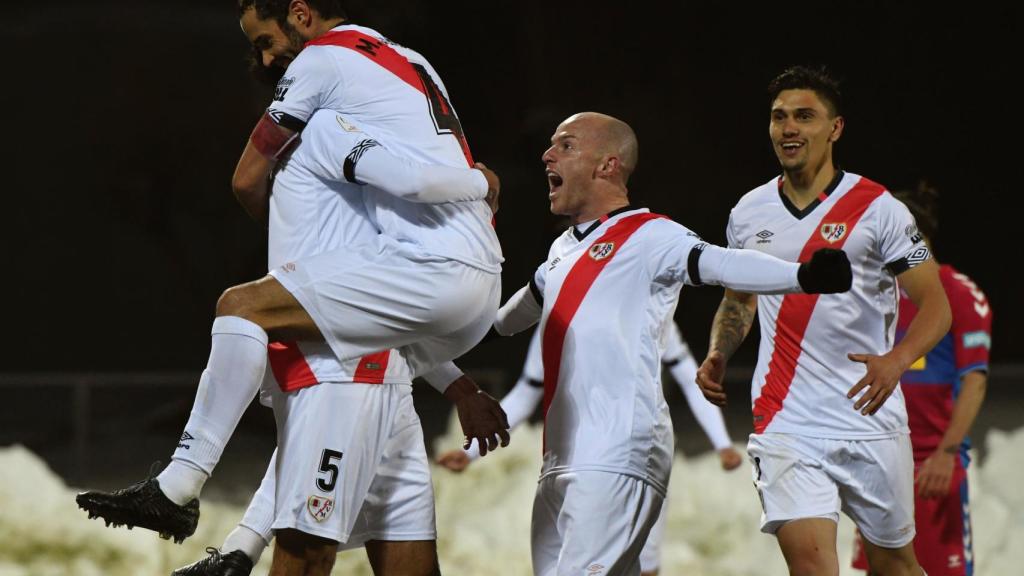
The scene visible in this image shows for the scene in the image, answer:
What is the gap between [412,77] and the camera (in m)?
2.88

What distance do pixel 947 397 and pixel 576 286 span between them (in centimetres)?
217

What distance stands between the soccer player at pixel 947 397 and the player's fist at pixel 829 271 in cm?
211

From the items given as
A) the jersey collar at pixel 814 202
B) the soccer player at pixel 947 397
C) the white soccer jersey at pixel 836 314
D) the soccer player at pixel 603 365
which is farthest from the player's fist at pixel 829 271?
the soccer player at pixel 947 397

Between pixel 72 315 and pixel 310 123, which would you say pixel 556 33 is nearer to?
pixel 72 315

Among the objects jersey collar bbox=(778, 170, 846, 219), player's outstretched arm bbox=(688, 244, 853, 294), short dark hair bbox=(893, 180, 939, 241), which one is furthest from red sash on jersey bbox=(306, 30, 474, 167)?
short dark hair bbox=(893, 180, 939, 241)

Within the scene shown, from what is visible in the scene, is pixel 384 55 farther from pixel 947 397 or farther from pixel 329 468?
pixel 947 397

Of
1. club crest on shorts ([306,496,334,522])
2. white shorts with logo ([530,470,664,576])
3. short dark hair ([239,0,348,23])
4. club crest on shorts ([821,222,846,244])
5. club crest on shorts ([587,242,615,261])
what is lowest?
white shorts with logo ([530,470,664,576])

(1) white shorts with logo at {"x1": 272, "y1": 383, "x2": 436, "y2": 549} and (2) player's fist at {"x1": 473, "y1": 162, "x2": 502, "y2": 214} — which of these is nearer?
(1) white shorts with logo at {"x1": 272, "y1": 383, "x2": 436, "y2": 549}

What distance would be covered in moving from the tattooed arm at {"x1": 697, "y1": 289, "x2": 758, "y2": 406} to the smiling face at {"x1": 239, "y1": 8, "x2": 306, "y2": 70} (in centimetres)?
137

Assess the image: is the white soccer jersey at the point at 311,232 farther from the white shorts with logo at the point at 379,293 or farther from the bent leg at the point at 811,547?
the bent leg at the point at 811,547

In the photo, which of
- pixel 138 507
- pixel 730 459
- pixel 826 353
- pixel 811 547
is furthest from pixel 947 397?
pixel 138 507

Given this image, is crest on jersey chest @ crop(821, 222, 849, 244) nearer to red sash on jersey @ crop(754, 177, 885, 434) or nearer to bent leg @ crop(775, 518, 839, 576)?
red sash on jersey @ crop(754, 177, 885, 434)

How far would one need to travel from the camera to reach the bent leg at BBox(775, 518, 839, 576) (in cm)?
339

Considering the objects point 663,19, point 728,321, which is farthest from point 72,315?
point 728,321
